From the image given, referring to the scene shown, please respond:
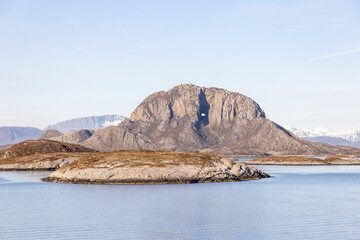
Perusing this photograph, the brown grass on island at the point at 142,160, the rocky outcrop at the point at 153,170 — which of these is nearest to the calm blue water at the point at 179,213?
the rocky outcrop at the point at 153,170

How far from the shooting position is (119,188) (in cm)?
7744

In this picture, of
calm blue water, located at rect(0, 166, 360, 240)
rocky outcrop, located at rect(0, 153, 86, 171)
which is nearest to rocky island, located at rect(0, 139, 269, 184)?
calm blue water, located at rect(0, 166, 360, 240)

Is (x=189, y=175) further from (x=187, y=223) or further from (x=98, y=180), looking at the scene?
(x=187, y=223)

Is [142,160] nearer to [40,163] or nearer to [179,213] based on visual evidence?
[179,213]

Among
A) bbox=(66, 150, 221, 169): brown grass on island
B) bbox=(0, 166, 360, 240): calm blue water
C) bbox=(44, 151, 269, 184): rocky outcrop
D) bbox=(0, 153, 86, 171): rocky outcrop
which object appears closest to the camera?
bbox=(0, 166, 360, 240): calm blue water

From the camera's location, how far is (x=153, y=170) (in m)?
87.6

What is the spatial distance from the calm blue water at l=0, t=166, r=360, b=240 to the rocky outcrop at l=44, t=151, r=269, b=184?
30.9 feet

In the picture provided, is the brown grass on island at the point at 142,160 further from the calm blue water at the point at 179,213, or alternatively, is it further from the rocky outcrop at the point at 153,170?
the calm blue water at the point at 179,213

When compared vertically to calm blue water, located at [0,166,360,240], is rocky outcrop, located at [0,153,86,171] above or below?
above

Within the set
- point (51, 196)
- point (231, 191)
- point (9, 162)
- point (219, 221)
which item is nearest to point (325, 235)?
point (219, 221)

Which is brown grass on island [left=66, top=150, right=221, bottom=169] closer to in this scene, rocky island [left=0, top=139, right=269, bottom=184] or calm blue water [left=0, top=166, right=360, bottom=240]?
rocky island [left=0, top=139, right=269, bottom=184]

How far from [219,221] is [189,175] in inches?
1644

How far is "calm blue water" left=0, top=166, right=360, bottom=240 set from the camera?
39344 millimetres

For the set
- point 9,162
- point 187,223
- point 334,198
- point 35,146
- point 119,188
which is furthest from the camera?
point 35,146
